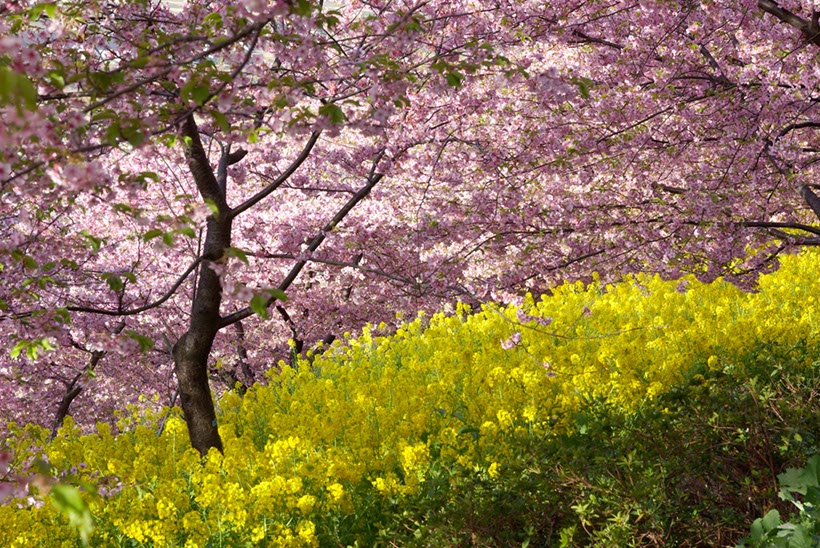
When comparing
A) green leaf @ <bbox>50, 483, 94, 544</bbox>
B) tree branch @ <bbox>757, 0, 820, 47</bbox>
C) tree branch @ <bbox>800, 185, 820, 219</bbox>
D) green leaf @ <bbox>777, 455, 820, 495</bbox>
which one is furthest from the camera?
tree branch @ <bbox>800, 185, 820, 219</bbox>

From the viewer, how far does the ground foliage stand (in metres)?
4.48

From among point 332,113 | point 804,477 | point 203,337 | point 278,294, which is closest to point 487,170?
point 203,337

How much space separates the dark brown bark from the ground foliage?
0.20 meters

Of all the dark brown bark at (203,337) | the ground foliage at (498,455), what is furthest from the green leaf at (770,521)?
the dark brown bark at (203,337)

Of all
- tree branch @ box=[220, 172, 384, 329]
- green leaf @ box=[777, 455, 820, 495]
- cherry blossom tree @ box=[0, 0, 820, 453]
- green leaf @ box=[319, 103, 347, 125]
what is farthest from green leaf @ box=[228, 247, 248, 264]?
tree branch @ box=[220, 172, 384, 329]

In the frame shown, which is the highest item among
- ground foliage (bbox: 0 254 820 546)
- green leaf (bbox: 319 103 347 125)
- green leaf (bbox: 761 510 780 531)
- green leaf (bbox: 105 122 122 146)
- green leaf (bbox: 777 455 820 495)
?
green leaf (bbox: 105 122 122 146)

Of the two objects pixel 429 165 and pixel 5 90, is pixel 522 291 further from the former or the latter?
pixel 5 90

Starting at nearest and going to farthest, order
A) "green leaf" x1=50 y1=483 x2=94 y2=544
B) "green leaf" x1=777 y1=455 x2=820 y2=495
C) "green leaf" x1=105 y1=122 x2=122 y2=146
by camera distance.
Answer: "green leaf" x1=50 y1=483 x2=94 y2=544, "green leaf" x1=105 y1=122 x2=122 y2=146, "green leaf" x1=777 y1=455 x2=820 y2=495

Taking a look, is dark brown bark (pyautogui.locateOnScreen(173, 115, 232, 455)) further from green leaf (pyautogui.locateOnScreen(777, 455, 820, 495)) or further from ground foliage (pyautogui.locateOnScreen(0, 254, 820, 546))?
green leaf (pyautogui.locateOnScreen(777, 455, 820, 495))

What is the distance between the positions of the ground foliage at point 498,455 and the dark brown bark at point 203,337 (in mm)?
197

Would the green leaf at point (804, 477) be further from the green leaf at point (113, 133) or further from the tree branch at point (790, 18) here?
the tree branch at point (790, 18)

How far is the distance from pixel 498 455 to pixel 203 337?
8.10 ft

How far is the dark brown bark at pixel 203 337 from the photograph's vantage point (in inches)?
263

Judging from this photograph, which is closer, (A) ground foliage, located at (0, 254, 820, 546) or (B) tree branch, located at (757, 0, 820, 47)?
(A) ground foliage, located at (0, 254, 820, 546)
